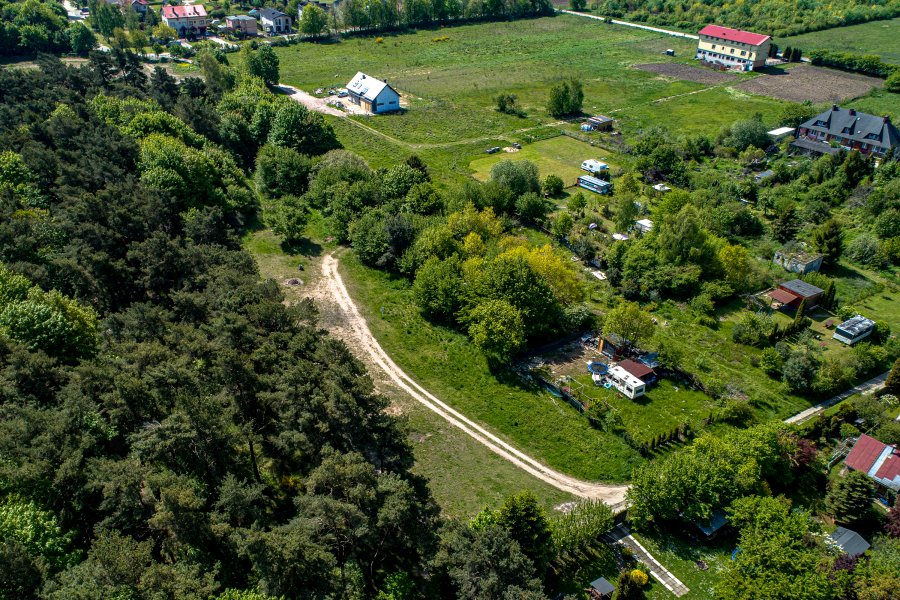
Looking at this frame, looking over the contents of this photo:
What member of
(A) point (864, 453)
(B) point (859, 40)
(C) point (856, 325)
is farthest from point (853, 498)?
(B) point (859, 40)

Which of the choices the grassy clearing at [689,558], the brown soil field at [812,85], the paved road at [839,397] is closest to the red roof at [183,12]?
the brown soil field at [812,85]

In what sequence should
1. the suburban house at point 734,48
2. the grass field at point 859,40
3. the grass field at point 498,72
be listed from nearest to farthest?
the grass field at point 498,72
the suburban house at point 734,48
the grass field at point 859,40

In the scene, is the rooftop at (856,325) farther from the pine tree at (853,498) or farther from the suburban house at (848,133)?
the suburban house at (848,133)

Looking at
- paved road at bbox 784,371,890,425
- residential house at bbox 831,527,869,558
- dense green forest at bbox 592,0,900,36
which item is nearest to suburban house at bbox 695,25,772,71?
dense green forest at bbox 592,0,900,36

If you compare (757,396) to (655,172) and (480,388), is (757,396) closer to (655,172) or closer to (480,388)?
(480,388)

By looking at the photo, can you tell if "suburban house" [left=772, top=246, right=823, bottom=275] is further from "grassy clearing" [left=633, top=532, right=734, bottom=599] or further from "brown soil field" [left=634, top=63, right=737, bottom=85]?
"brown soil field" [left=634, top=63, right=737, bottom=85]

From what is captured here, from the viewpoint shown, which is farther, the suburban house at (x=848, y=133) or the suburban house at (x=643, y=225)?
the suburban house at (x=848, y=133)

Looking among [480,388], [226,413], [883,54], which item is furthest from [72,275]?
[883,54]
